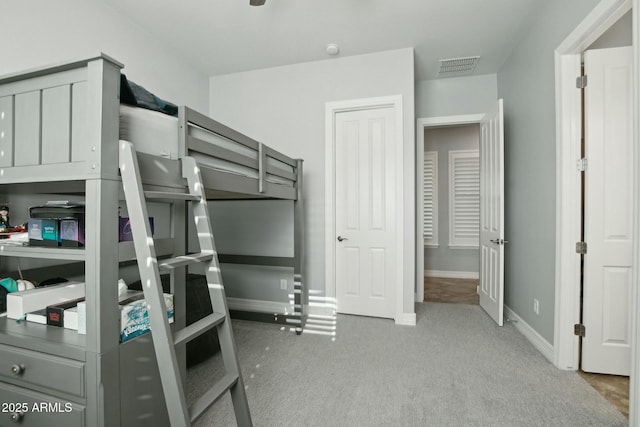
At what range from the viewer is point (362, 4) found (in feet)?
8.51

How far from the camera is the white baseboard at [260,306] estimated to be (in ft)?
11.8

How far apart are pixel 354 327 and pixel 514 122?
264 cm

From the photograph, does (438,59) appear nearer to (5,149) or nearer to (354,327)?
(354,327)

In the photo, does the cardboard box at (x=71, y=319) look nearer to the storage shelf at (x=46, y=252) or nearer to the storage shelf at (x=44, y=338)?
the storage shelf at (x=44, y=338)

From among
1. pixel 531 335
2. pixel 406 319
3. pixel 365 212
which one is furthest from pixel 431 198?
pixel 531 335

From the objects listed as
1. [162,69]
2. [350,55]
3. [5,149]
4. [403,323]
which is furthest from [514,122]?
[5,149]

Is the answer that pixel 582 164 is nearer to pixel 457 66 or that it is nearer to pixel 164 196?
pixel 457 66

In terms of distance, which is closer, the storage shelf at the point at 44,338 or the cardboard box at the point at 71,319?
the storage shelf at the point at 44,338

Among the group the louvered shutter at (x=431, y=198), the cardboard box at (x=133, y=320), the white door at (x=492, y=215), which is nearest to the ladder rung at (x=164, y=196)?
the cardboard box at (x=133, y=320)

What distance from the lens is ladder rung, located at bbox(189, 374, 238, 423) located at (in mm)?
1151

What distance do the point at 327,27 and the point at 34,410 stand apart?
3.24 m

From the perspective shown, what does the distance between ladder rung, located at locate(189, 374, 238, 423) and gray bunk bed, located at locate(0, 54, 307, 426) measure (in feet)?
0.99

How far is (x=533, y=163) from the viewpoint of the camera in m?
2.74

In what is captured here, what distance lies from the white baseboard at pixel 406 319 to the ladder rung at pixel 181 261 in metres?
2.35
